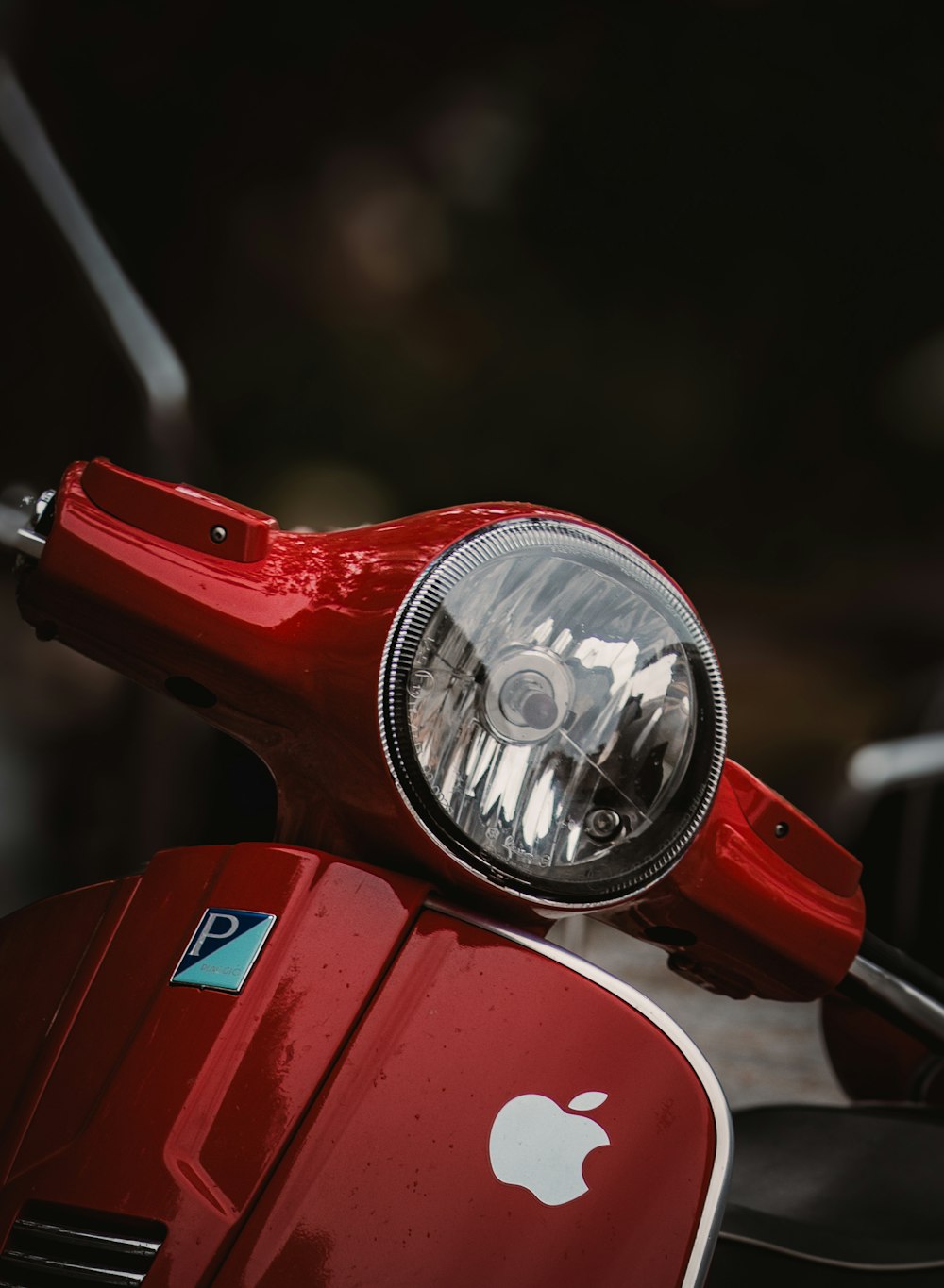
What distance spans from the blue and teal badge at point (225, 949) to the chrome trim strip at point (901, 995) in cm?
51

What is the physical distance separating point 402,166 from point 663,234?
2.87ft

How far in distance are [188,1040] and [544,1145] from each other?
0.63ft

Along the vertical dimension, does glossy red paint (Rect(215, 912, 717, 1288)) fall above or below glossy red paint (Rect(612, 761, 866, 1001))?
below

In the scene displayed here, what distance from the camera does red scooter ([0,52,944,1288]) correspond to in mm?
501

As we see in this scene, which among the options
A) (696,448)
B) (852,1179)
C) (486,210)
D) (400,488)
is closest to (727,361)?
(696,448)

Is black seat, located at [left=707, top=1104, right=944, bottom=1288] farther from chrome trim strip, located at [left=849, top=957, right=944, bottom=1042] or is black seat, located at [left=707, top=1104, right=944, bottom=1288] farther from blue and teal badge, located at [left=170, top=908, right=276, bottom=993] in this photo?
blue and teal badge, located at [left=170, top=908, right=276, bottom=993]

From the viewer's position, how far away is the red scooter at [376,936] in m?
0.50

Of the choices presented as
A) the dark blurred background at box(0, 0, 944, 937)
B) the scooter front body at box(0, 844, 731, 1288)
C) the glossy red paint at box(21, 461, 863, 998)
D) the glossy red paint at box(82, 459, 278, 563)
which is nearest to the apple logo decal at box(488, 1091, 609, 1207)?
the scooter front body at box(0, 844, 731, 1288)

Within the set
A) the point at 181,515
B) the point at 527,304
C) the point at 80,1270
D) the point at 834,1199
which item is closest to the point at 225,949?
the point at 80,1270

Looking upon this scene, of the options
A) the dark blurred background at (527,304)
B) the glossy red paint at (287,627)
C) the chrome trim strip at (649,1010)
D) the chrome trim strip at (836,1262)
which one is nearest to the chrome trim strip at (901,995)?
the chrome trim strip at (836,1262)

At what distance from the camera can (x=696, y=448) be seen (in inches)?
146

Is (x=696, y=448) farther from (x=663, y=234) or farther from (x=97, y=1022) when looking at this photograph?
(x=97, y=1022)

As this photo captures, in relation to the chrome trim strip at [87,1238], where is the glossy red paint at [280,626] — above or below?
above

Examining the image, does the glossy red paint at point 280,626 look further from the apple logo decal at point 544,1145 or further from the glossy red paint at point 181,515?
the apple logo decal at point 544,1145
